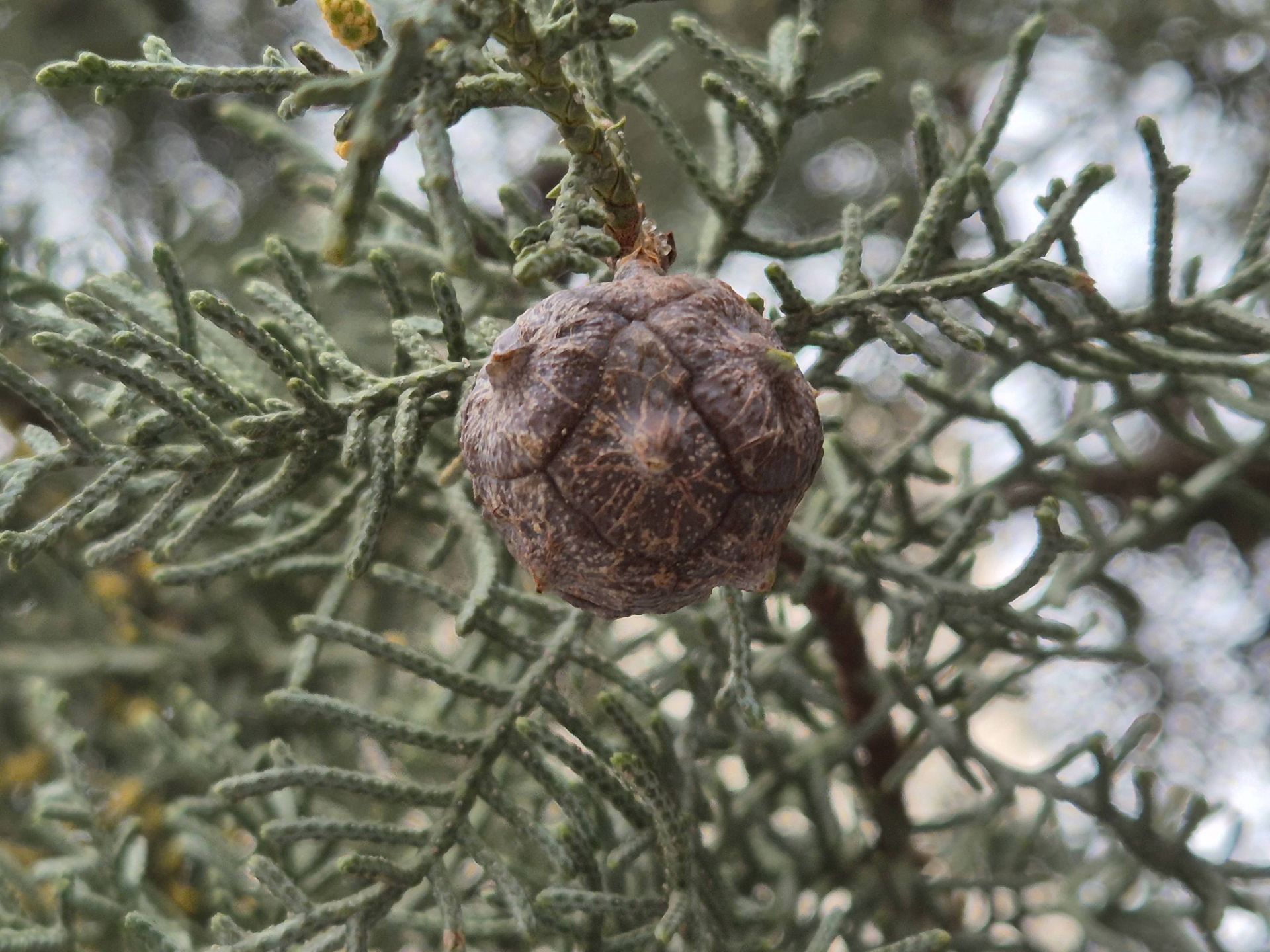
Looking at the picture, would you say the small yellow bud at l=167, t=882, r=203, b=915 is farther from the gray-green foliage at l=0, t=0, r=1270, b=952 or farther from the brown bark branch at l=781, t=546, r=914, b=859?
the brown bark branch at l=781, t=546, r=914, b=859

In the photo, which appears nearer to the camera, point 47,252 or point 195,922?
point 47,252

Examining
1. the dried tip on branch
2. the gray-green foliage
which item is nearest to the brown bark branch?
the gray-green foliage

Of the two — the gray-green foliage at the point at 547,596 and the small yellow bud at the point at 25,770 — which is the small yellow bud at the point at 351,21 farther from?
the small yellow bud at the point at 25,770

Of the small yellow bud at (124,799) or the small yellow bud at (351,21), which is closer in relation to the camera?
the small yellow bud at (351,21)

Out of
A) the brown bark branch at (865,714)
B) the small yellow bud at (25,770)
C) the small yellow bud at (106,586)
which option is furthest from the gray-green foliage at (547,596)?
the small yellow bud at (106,586)

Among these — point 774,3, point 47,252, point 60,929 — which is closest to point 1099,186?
point 47,252

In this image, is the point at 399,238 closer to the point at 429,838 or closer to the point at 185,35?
the point at 429,838

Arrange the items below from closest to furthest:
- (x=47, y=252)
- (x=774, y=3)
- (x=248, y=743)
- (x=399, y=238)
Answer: (x=47, y=252) < (x=399, y=238) < (x=248, y=743) < (x=774, y=3)

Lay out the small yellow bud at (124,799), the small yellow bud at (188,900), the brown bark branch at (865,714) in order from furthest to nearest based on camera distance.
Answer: the small yellow bud at (124,799)
the small yellow bud at (188,900)
the brown bark branch at (865,714)
